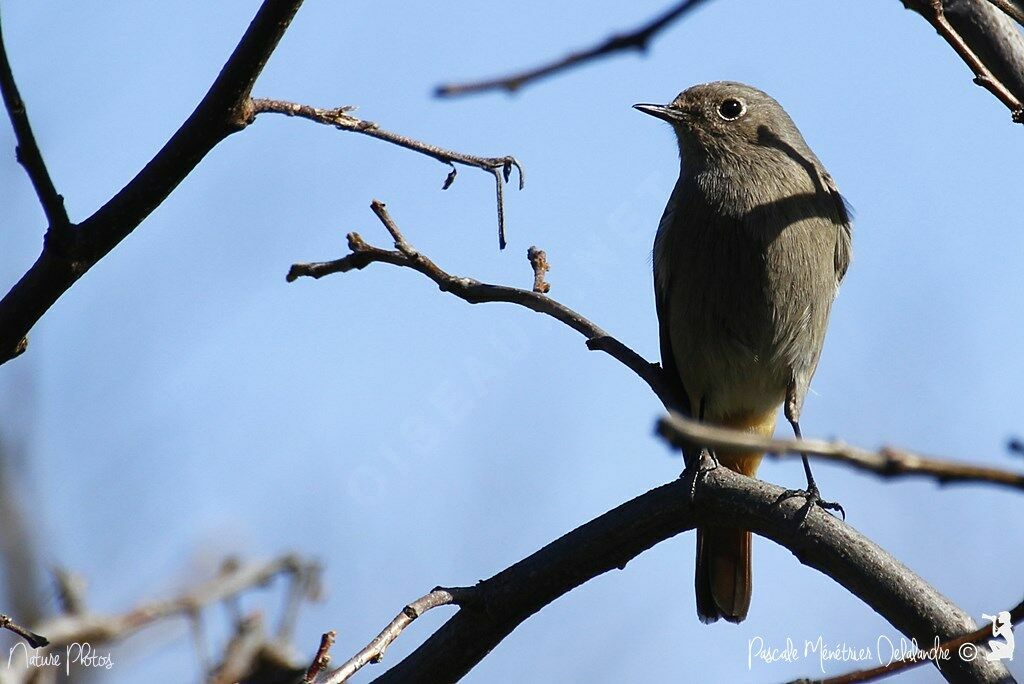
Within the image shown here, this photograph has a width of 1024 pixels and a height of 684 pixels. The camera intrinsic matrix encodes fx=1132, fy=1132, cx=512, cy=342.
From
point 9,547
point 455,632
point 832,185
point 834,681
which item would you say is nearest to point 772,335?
point 832,185

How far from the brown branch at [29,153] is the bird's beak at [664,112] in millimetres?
3749

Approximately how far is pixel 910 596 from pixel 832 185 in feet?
10.1

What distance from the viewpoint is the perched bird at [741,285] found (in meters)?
4.82

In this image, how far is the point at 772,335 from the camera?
4.89 metres

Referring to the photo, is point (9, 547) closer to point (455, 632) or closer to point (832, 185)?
point (455, 632)

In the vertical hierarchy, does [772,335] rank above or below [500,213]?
above

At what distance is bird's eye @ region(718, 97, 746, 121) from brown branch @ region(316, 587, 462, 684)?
3448 mm

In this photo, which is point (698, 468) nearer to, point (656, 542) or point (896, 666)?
point (656, 542)

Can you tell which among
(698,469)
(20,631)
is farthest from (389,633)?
(698,469)

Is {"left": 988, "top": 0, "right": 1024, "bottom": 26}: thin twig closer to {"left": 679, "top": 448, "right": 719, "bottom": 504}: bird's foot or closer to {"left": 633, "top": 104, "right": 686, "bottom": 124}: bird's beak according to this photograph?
{"left": 679, "top": 448, "right": 719, "bottom": 504}: bird's foot

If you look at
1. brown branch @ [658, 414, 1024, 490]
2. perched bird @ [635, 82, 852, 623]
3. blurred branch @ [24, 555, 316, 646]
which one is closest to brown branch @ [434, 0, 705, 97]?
brown branch @ [658, 414, 1024, 490]

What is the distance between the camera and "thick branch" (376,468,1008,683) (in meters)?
2.59

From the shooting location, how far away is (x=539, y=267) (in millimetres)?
3414

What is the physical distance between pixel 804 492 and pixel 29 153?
6.48ft
